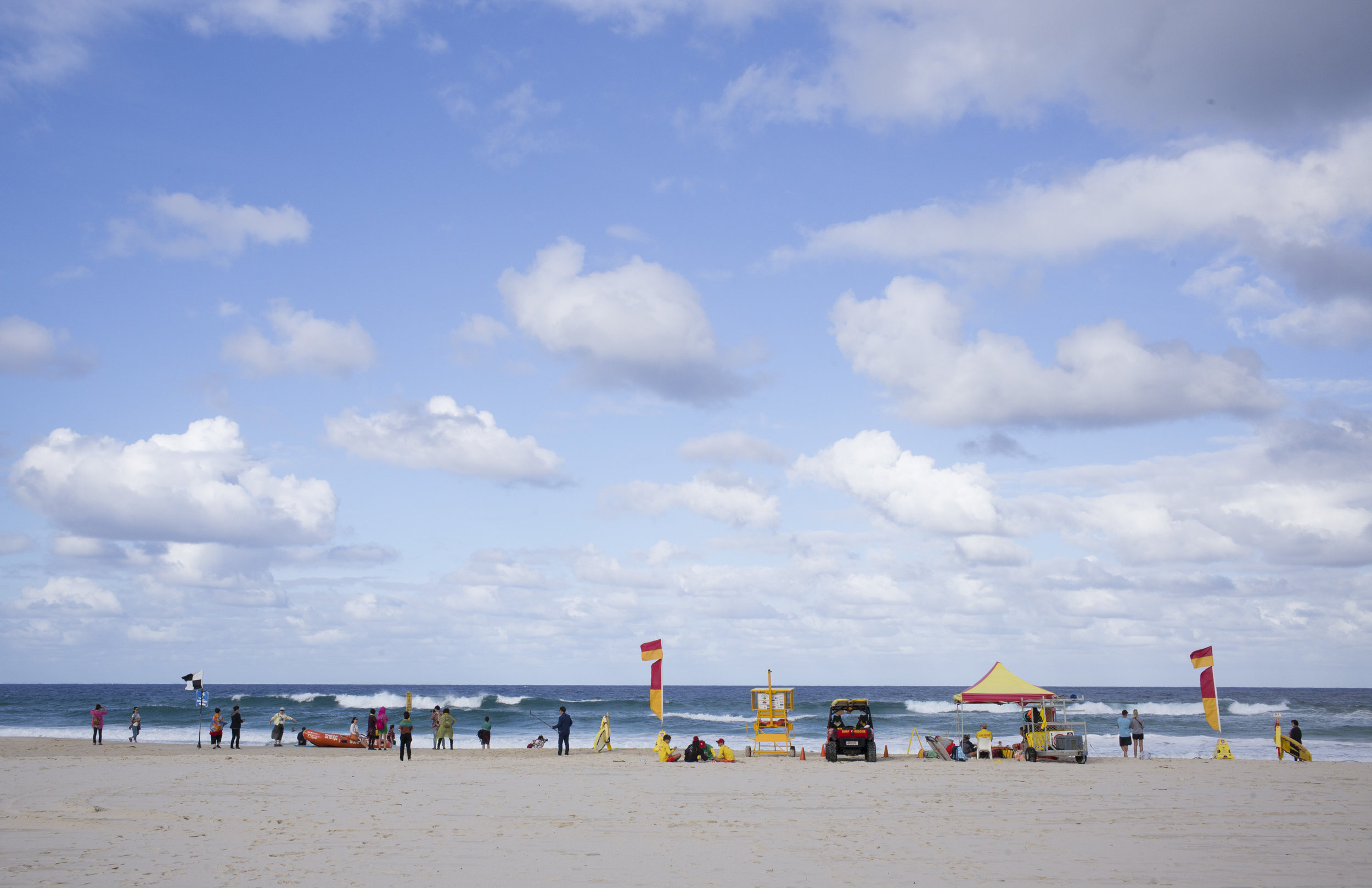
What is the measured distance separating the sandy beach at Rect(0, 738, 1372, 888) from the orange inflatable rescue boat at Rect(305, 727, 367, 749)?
9.21 metres

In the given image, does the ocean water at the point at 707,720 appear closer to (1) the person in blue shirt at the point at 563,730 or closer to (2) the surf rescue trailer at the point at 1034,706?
(2) the surf rescue trailer at the point at 1034,706

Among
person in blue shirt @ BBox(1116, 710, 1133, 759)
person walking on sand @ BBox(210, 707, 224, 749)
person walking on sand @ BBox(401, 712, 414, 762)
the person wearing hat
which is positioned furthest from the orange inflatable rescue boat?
person in blue shirt @ BBox(1116, 710, 1133, 759)

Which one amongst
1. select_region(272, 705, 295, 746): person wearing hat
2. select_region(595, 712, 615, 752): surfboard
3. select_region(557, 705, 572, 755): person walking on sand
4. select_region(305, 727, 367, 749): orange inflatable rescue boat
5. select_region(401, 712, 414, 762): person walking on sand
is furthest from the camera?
select_region(272, 705, 295, 746): person wearing hat

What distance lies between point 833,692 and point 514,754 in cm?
11614

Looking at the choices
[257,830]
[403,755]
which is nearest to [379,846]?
[257,830]

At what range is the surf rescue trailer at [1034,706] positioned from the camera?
24422 millimetres

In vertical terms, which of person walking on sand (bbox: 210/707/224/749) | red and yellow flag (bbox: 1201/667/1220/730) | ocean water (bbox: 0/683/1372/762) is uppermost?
red and yellow flag (bbox: 1201/667/1220/730)

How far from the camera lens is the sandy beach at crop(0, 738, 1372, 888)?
9.91 m

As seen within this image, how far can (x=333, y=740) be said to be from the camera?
31828mm

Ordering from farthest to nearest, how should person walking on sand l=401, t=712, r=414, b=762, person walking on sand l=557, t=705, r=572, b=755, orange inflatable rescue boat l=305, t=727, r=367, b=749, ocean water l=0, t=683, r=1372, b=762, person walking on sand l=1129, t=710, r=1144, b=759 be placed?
1. ocean water l=0, t=683, r=1372, b=762
2. orange inflatable rescue boat l=305, t=727, r=367, b=749
3. person walking on sand l=1129, t=710, r=1144, b=759
4. person walking on sand l=557, t=705, r=572, b=755
5. person walking on sand l=401, t=712, r=414, b=762

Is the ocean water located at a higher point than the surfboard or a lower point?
lower

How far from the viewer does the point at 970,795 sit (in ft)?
55.3

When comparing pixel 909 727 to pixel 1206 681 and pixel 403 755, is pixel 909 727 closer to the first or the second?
pixel 1206 681

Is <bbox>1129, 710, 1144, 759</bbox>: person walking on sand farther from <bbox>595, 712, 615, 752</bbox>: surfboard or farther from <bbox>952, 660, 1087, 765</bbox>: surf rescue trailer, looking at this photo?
<bbox>595, 712, 615, 752</bbox>: surfboard
